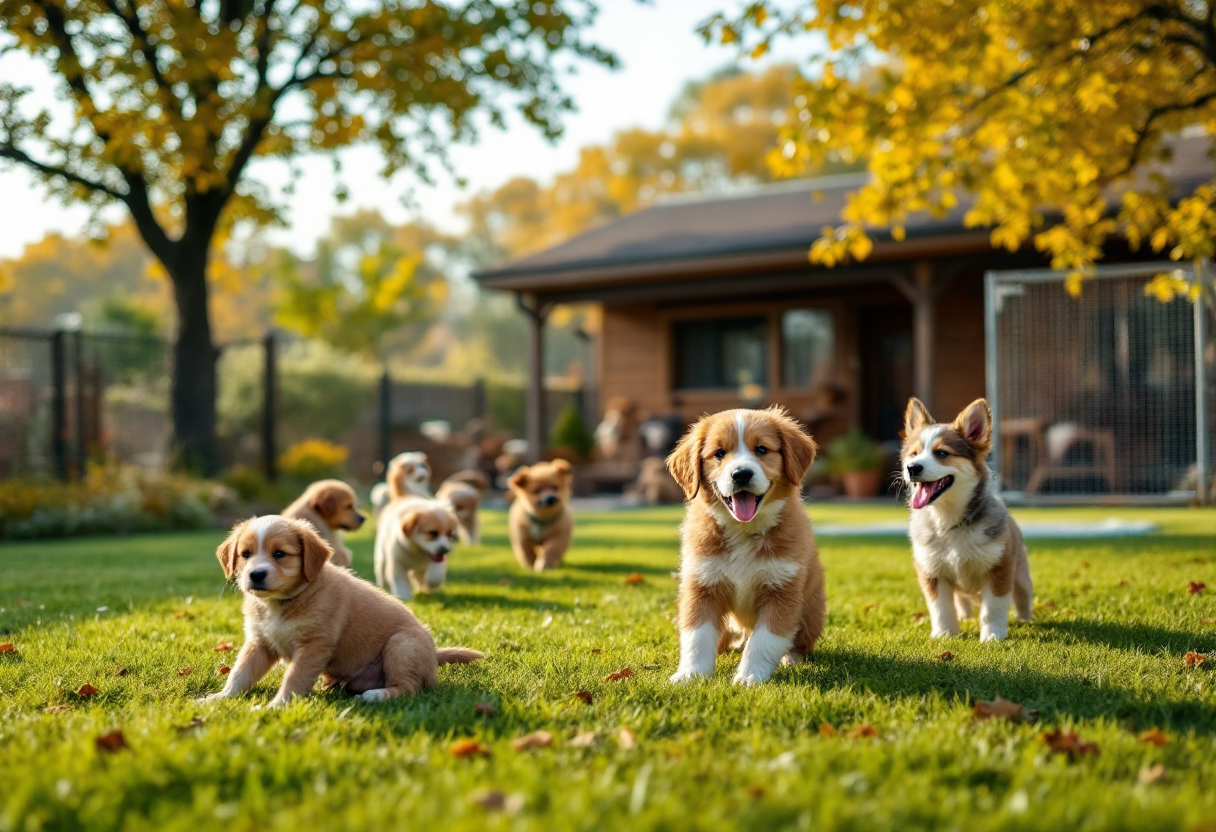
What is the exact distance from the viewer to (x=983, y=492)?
5672 mm

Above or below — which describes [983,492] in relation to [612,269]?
below

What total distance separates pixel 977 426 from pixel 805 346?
15.6 metres

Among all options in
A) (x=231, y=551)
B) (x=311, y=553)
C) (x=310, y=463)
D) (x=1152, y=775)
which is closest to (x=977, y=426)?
(x=1152, y=775)

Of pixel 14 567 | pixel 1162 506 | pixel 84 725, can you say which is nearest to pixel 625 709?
pixel 84 725

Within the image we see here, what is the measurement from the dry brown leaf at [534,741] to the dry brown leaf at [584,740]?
75 mm

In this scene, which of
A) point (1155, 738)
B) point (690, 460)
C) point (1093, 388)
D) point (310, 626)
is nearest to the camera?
point (1155, 738)

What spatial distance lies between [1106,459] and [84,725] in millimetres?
14208

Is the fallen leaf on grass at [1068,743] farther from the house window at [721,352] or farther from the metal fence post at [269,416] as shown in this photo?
the house window at [721,352]

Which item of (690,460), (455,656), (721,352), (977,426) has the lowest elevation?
(455,656)

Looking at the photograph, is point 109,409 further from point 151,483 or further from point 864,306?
point 864,306

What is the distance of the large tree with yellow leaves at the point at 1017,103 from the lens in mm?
10312

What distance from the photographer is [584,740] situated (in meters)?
3.42

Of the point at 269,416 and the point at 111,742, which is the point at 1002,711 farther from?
the point at 269,416

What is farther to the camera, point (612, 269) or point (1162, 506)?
point (612, 269)
